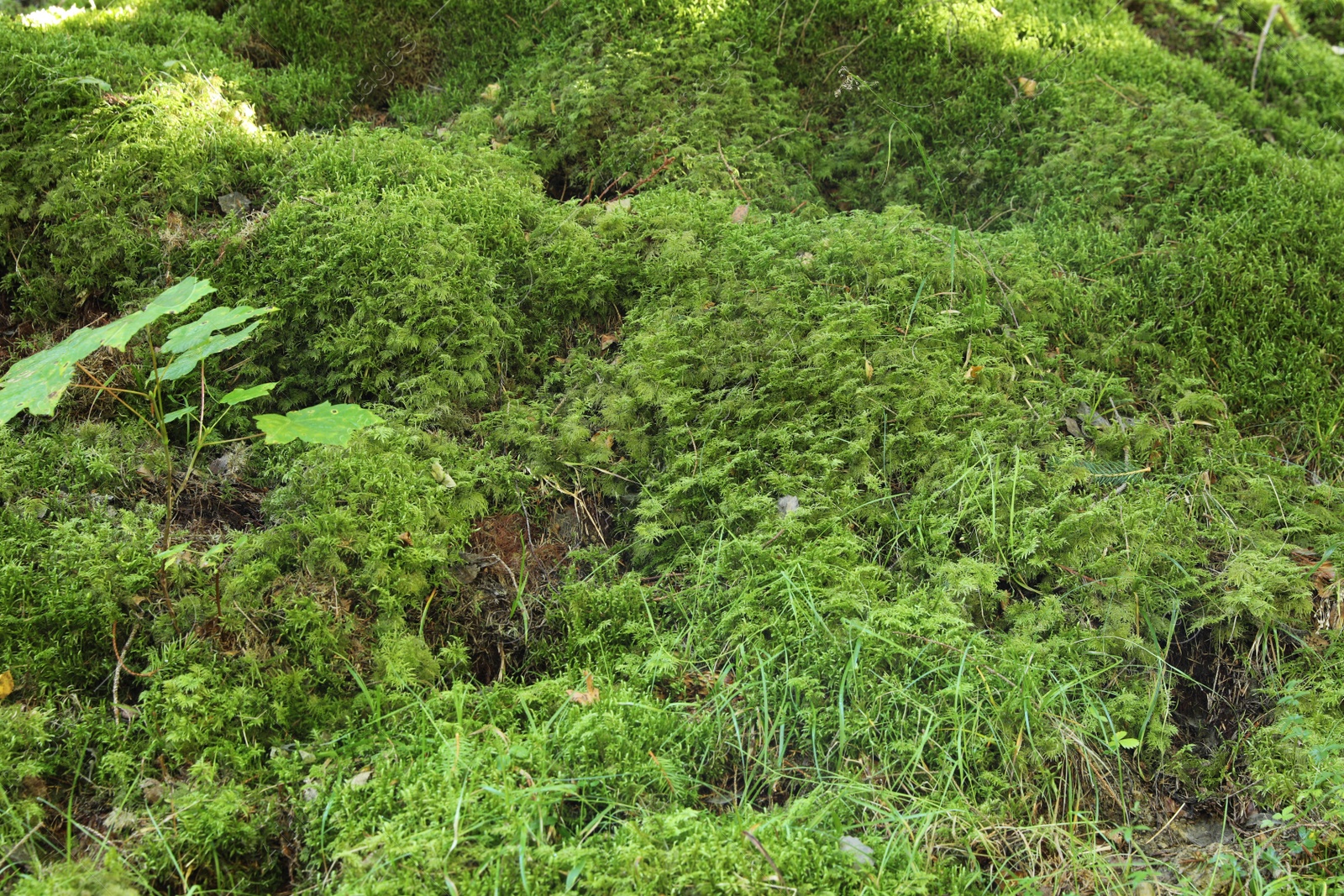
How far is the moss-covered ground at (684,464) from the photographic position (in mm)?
2271

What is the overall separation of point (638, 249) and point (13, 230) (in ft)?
9.20

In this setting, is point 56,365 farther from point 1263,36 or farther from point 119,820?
point 1263,36

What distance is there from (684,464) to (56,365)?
1976 millimetres

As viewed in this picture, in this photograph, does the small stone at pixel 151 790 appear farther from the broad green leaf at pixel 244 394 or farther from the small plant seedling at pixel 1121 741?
the small plant seedling at pixel 1121 741

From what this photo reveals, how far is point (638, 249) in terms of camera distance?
154 inches

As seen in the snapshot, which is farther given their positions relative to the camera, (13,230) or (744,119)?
(744,119)

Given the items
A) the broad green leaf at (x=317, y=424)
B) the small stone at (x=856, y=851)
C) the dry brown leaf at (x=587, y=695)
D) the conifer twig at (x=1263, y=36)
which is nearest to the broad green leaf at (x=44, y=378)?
the broad green leaf at (x=317, y=424)

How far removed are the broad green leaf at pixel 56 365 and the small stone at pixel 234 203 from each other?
1.59m

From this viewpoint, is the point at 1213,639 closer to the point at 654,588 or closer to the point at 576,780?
the point at 654,588

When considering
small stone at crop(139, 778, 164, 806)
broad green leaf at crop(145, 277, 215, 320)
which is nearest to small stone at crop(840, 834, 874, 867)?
small stone at crop(139, 778, 164, 806)

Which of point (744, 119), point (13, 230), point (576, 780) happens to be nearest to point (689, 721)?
point (576, 780)

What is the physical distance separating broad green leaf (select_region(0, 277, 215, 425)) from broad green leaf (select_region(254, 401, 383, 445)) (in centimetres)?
43

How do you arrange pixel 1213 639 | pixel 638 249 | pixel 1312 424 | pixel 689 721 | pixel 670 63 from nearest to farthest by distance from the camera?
pixel 689 721, pixel 1213 639, pixel 1312 424, pixel 638 249, pixel 670 63

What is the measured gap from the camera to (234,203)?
389 centimetres
